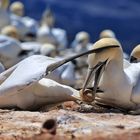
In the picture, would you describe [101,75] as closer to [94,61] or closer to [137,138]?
[94,61]

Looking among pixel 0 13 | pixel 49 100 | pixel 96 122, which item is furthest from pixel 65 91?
pixel 0 13

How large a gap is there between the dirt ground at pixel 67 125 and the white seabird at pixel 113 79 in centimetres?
23

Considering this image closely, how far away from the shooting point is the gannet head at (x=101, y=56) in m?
5.54

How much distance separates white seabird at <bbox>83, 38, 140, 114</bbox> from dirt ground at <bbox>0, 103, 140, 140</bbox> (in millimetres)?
226

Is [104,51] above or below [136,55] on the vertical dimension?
above

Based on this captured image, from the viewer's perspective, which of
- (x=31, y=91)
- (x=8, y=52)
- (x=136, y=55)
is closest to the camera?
(x=31, y=91)

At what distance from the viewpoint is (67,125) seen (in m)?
4.86

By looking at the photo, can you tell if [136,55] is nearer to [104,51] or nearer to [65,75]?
[104,51]

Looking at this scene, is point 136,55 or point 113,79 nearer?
point 113,79

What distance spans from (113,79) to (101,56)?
0.79 feet

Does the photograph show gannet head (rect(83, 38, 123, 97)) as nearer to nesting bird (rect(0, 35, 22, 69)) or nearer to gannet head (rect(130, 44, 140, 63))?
gannet head (rect(130, 44, 140, 63))

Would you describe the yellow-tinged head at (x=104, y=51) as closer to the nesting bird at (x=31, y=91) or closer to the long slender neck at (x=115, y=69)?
the long slender neck at (x=115, y=69)

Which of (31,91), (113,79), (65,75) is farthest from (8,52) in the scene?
(113,79)

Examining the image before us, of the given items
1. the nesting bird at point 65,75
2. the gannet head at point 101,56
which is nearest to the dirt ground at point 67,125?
the gannet head at point 101,56
